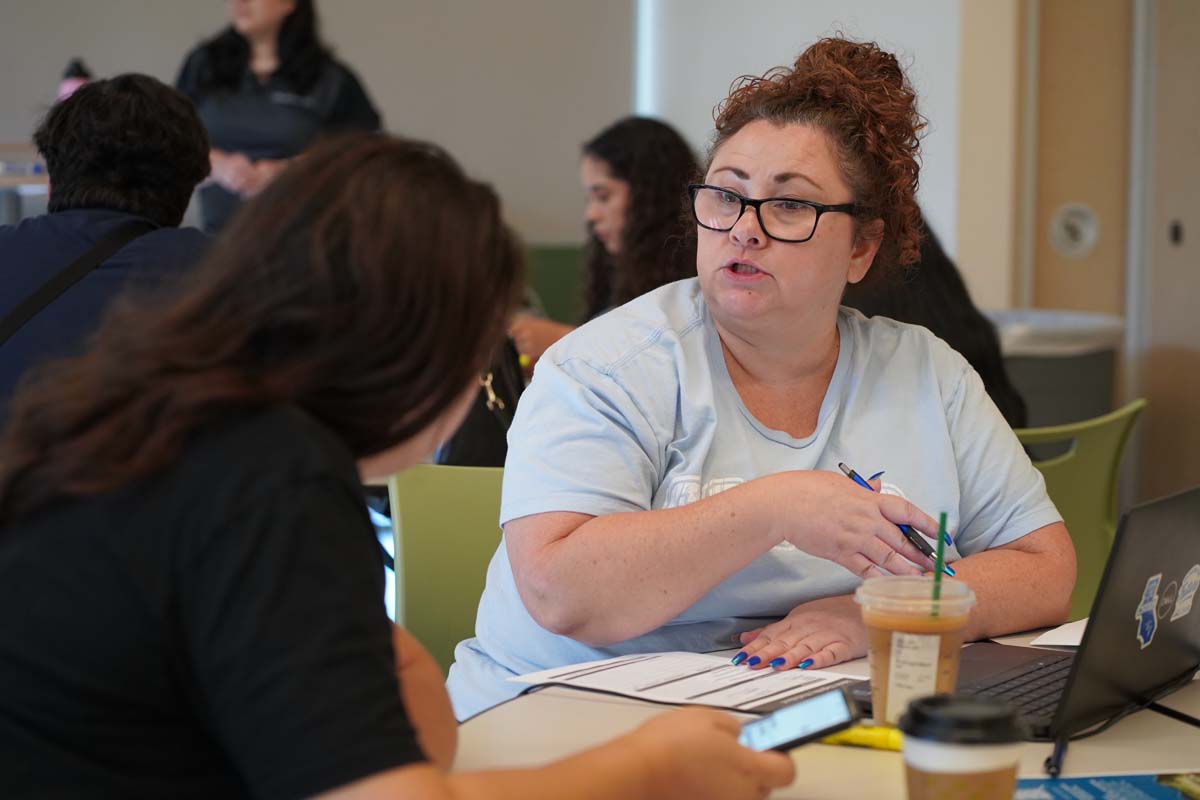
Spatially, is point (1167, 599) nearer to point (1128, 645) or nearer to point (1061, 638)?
point (1128, 645)

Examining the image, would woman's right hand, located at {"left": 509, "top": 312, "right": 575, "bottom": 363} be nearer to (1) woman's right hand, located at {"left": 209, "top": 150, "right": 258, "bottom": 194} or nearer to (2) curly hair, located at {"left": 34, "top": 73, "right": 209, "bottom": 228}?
(2) curly hair, located at {"left": 34, "top": 73, "right": 209, "bottom": 228}

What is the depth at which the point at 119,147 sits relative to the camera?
258 centimetres

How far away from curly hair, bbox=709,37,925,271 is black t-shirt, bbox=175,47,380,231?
278 cm

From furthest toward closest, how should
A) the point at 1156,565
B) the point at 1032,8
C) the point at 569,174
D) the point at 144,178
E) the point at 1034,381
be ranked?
the point at 569,174 → the point at 1032,8 → the point at 1034,381 → the point at 144,178 → the point at 1156,565

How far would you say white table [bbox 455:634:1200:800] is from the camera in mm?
1108

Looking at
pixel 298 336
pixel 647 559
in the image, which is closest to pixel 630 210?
pixel 647 559

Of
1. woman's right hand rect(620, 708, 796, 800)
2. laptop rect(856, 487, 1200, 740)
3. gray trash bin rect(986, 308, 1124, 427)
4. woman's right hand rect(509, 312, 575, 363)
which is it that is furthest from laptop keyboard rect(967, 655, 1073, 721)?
gray trash bin rect(986, 308, 1124, 427)

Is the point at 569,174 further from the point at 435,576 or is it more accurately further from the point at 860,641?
the point at 860,641

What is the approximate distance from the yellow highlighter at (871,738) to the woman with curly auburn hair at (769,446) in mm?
253

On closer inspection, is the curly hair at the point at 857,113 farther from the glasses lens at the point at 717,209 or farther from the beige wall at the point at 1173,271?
the beige wall at the point at 1173,271

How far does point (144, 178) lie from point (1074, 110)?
3346mm

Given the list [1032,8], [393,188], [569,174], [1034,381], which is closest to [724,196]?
[393,188]

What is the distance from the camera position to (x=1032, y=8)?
4.49 metres

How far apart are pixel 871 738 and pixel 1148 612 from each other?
327 mm
